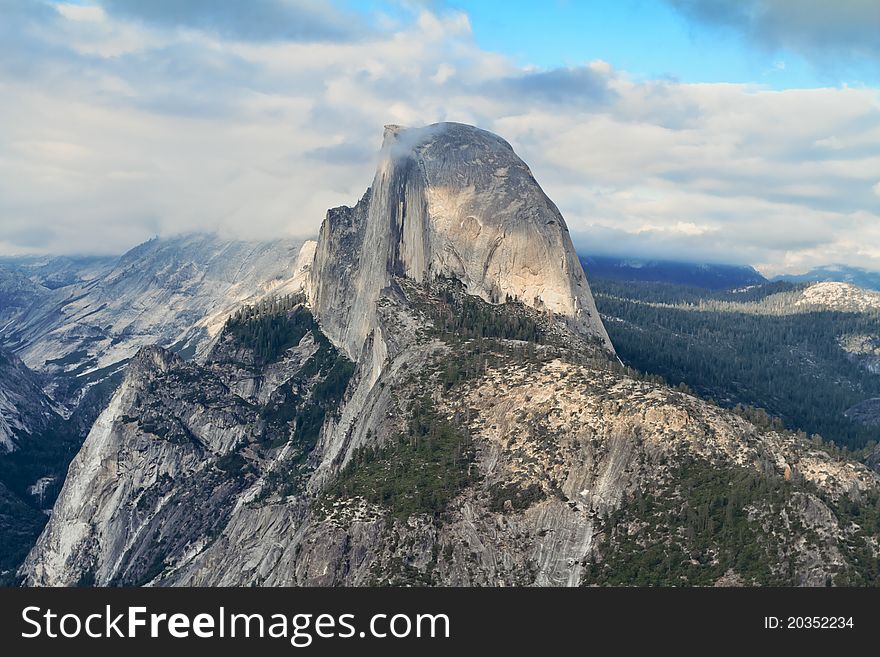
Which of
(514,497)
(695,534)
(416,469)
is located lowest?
(695,534)

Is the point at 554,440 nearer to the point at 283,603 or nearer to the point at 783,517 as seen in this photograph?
the point at 783,517

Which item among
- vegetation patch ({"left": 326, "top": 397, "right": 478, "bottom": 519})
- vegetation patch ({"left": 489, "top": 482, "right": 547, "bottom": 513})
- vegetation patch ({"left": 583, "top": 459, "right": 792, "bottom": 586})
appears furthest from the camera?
vegetation patch ({"left": 326, "top": 397, "right": 478, "bottom": 519})

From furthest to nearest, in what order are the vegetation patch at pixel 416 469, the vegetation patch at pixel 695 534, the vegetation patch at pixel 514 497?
the vegetation patch at pixel 416 469, the vegetation patch at pixel 514 497, the vegetation patch at pixel 695 534

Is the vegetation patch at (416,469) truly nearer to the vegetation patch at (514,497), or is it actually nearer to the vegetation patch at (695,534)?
the vegetation patch at (514,497)

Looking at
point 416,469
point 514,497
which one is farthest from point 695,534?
point 416,469

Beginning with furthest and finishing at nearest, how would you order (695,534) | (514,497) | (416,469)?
(416,469)
(514,497)
(695,534)

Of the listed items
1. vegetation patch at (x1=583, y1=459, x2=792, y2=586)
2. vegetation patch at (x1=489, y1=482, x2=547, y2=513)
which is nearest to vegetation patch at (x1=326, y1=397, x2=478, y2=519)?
vegetation patch at (x1=489, y1=482, x2=547, y2=513)

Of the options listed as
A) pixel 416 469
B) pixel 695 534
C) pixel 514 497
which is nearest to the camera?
pixel 695 534

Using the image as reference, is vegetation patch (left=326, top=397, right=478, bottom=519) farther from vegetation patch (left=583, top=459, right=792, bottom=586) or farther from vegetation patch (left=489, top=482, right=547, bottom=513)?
vegetation patch (left=583, top=459, right=792, bottom=586)

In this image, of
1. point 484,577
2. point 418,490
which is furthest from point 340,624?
point 418,490

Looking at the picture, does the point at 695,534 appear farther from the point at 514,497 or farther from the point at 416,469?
the point at 416,469

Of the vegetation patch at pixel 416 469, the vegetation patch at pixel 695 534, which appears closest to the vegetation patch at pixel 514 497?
the vegetation patch at pixel 416 469
